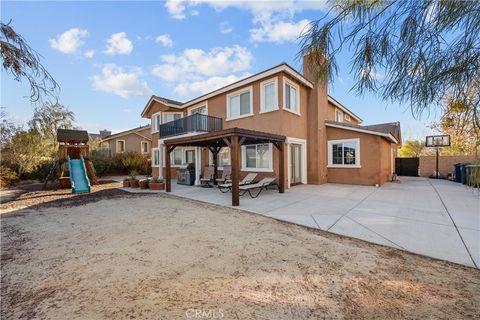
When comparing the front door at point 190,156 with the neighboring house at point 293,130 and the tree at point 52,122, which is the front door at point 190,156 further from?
the tree at point 52,122

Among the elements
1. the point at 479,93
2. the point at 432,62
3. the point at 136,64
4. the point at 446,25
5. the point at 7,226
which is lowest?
the point at 7,226

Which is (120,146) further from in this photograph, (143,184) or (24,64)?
(24,64)

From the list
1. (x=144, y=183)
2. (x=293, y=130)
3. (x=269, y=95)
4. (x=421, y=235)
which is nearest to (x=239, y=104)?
(x=269, y=95)

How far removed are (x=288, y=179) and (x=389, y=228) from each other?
21.1 feet

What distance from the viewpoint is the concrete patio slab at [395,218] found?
13.4 feet

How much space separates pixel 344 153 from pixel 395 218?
770cm

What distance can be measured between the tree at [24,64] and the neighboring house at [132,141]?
26.0 metres

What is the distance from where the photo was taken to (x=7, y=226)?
19.5 ft

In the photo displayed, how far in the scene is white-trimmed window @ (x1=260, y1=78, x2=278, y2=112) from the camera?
11070 millimetres

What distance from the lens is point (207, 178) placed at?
12836 millimetres

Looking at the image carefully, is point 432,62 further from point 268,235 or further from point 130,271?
point 130,271

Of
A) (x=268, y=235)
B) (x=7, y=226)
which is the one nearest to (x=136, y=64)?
(x=7, y=226)

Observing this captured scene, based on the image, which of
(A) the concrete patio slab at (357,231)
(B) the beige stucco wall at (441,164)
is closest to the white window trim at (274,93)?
(A) the concrete patio slab at (357,231)

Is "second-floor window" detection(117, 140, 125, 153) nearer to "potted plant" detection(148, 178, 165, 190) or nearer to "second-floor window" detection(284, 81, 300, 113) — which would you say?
"potted plant" detection(148, 178, 165, 190)
